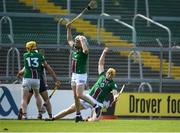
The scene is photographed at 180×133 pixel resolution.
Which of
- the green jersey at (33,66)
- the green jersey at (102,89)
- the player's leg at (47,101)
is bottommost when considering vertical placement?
the player's leg at (47,101)

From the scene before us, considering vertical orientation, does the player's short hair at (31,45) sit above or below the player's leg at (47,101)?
above

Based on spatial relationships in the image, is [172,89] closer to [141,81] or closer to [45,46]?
[141,81]

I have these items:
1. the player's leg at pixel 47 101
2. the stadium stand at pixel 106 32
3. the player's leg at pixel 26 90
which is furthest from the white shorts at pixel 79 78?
the stadium stand at pixel 106 32

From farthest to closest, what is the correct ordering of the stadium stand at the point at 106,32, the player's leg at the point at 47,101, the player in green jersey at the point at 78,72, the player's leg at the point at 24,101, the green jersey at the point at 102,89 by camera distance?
1. the stadium stand at the point at 106,32
2. the player's leg at the point at 47,101
3. the green jersey at the point at 102,89
4. the player's leg at the point at 24,101
5. the player in green jersey at the point at 78,72

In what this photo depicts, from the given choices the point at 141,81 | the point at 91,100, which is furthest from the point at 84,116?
the point at 91,100

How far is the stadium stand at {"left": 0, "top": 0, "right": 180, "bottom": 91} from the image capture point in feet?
87.0

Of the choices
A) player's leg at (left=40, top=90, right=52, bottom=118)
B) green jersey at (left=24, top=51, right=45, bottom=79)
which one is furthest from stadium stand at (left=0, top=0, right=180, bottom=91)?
green jersey at (left=24, top=51, right=45, bottom=79)

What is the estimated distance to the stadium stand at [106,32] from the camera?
26516mm

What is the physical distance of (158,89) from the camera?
26.9 m

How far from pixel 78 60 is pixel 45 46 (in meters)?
4.85

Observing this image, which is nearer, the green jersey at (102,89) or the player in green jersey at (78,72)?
the player in green jersey at (78,72)

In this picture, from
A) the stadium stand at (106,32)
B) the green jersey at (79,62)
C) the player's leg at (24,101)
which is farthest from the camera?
the stadium stand at (106,32)

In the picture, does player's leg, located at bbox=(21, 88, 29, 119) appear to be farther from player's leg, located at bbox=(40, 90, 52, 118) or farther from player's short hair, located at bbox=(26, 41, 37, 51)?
player's short hair, located at bbox=(26, 41, 37, 51)

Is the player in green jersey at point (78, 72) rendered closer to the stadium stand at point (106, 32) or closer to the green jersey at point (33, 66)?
the green jersey at point (33, 66)
